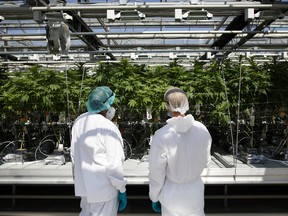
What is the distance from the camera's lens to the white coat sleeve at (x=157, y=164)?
6.57 feet

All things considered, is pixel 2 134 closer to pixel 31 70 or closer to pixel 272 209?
pixel 31 70

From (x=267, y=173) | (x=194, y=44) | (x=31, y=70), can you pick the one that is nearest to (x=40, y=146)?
(x=31, y=70)

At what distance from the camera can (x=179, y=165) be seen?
204 centimetres

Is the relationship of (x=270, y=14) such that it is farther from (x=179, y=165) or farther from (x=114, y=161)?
(x=114, y=161)

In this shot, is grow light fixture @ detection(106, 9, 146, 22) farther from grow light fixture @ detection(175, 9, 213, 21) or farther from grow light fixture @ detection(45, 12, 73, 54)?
grow light fixture @ detection(45, 12, 73, 54)

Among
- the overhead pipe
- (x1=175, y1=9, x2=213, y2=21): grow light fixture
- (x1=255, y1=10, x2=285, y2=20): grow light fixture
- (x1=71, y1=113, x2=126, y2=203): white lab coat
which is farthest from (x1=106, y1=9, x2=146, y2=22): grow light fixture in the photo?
(x1=71, y1=113, x2=126, y2=203): white lab coat

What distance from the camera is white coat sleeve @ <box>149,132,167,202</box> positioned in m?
2.00

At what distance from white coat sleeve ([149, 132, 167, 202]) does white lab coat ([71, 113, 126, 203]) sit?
0.27m

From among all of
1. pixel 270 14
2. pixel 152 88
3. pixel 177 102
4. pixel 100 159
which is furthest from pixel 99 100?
pixel 270 14

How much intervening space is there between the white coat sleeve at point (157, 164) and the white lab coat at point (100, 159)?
0.27 meters

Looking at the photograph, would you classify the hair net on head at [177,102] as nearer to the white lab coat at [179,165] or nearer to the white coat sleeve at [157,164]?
the white lab coat at [179,165]

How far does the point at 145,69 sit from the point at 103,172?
3844 millimetres

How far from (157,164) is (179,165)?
147 mm

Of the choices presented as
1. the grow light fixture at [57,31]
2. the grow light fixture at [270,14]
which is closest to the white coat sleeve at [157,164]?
the grow light fixture at [57,31]
